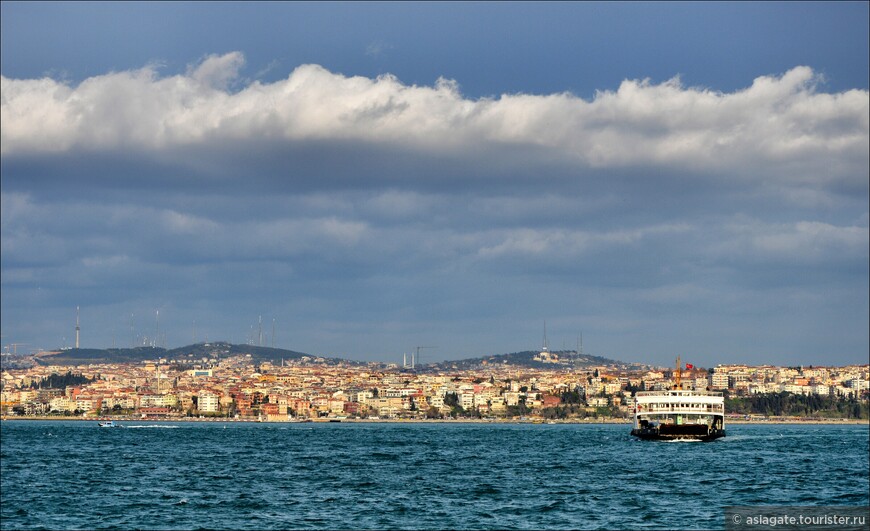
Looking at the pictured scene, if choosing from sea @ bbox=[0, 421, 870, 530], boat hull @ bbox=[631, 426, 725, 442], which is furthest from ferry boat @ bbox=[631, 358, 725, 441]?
sea @ bbox=[0, 421, 870, 530]

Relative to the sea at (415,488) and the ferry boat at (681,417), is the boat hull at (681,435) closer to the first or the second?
the ferry boat at (681,417)

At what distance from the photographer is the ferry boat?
373 ft

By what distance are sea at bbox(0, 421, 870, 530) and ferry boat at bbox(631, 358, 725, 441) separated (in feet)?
52.4

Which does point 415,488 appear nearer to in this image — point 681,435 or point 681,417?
point 681,435

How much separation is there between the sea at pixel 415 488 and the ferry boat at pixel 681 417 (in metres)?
16.0

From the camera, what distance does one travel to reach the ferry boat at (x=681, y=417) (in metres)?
114

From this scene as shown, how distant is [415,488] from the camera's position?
59156 mm

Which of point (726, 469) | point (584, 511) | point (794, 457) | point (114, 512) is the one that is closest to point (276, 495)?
point (114, 512)

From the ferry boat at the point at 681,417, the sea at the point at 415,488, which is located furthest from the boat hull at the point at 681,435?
the sea at the point at 415,488

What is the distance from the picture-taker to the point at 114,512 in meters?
48.9

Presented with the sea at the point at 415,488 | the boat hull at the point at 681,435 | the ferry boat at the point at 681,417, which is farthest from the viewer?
the ferry boat at the point at 681,417

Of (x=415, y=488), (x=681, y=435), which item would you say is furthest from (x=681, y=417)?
(x=415, y=488)

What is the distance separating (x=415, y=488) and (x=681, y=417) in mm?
64941

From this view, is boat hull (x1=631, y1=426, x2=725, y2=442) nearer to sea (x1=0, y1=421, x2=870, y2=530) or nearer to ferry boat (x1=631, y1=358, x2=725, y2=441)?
ferry boat (x1=631, y1=358, x2=725, y2=441)
